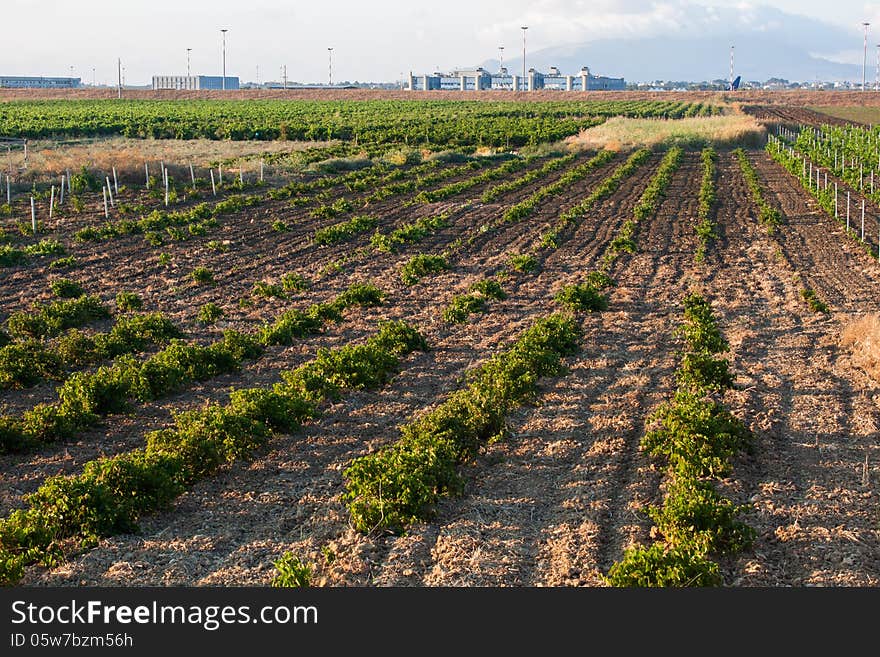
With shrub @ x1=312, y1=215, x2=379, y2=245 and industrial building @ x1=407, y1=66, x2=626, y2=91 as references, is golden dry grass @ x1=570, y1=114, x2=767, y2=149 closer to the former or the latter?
shrub @ x1=312, y1=215, x2=379, y2=245

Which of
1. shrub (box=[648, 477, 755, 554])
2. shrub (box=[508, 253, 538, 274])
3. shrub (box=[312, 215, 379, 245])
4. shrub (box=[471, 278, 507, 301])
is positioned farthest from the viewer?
shrub (box=[312, 215, 379, 245])

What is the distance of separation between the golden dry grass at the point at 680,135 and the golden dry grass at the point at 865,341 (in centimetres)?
4003

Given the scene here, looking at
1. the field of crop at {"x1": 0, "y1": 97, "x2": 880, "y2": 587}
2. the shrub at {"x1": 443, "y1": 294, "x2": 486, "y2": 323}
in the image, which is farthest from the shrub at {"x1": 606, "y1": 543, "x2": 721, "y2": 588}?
the shrub at {"x1": 443, "y1": 294, "x2": 486, "y2": 323}

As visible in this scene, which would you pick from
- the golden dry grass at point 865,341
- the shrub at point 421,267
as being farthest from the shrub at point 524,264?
the golden dry grass at point 865,341

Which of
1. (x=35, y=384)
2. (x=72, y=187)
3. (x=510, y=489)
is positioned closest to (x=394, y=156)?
(x=72, y=187)

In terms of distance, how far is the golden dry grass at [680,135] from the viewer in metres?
55.2

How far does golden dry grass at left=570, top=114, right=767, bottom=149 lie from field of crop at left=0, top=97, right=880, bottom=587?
89.3 ft

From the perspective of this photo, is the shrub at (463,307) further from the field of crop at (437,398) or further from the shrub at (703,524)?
the shrub at (703,524)

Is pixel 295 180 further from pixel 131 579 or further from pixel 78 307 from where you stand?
pixel 131 579

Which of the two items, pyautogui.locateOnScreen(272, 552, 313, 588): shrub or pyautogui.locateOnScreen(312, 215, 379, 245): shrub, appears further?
pyautogui.locateOnScreen(312, 215, 379, 245): shrub

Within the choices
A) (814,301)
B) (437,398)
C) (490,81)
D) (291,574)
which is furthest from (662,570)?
(490,81)

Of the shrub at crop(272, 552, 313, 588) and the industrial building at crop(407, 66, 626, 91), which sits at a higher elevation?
the industrial building at crop(407, 66, 626, 91)

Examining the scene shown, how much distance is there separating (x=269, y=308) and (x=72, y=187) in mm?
18398

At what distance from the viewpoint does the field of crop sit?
26.9 ft
